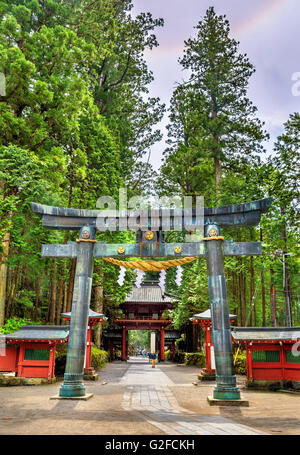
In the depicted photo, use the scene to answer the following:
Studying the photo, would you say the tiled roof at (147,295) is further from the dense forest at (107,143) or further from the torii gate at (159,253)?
the torii gate at (159,253)

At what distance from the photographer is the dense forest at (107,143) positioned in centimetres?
1249

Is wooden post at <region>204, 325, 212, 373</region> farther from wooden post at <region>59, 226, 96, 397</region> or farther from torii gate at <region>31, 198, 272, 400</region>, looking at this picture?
wooden post at <region>59, 226, 96, 397</region>

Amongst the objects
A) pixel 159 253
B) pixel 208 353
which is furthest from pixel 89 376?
pixel 159 253

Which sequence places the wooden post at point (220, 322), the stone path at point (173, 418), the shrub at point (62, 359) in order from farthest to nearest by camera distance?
the shrub at point (62, 359)
the wooden post at point (220, 322)
the stone path at point (173, 418)

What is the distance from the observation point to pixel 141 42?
20250mm

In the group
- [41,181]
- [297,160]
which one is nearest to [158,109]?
[297,160]

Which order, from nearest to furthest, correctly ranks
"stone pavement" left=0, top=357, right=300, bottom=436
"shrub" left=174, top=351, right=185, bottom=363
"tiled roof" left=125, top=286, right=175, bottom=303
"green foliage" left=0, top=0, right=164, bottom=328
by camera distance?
"stone pavement" left=0, top=357, right=300, bottom=436 → "green foliage" left=0, top=0, right=164, bottom=328 → "shrub" left=174, top=351, right=185, bottom=363 → "tiled roof" left=125, top=286, right=175, bottom=303

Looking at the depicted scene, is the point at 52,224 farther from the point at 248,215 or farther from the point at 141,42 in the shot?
the point at 141,42

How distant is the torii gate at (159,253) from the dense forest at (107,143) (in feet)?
9.62

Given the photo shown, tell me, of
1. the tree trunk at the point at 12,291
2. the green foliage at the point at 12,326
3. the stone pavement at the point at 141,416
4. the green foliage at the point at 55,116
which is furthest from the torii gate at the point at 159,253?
the tree trunk at the point at 12,291

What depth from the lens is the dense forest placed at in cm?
1249

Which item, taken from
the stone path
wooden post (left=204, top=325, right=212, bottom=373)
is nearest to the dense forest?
wooden post (left=204, top=325, right=212, bottom=373)

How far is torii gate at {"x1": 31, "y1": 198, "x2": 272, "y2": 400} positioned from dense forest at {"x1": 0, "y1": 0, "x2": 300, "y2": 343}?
2.93m

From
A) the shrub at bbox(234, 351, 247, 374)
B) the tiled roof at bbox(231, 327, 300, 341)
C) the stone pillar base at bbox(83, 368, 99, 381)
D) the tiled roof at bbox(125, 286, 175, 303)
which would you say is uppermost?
the tiled roof at bbox(125, 286, 175, 303)
